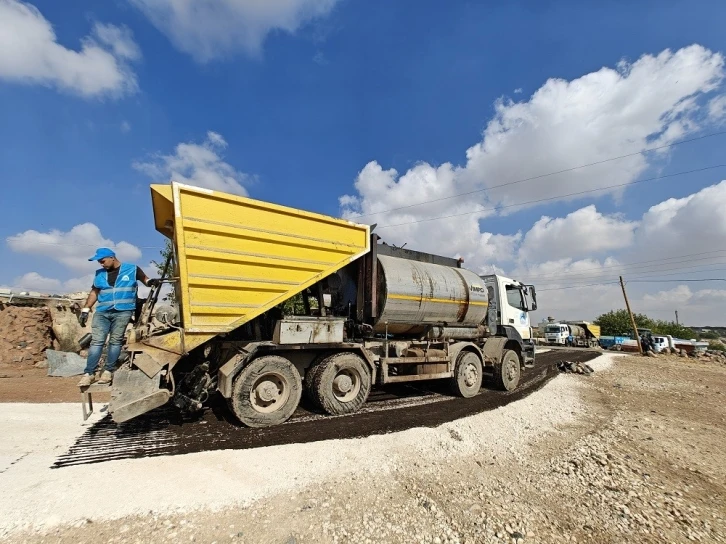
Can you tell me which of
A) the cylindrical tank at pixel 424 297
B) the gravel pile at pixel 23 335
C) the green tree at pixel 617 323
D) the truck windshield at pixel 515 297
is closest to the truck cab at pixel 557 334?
the green tree at pixel 617 323

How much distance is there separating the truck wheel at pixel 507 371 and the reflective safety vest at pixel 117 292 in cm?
820

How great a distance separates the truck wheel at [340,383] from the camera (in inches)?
231


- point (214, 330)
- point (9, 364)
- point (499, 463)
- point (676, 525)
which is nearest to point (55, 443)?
point (214, 330)

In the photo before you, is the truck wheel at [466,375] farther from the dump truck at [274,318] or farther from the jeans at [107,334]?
the jeans at [107,334]

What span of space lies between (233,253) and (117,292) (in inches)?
69.5

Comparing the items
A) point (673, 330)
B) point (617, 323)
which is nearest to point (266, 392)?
point (617, 323)

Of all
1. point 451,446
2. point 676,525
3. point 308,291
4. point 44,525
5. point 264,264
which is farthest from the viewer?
point 308,291

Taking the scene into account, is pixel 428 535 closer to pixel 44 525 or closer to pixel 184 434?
pixel 44 525

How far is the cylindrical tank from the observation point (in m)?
7.02

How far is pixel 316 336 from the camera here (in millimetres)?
5832

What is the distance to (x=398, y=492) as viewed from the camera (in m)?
3.37

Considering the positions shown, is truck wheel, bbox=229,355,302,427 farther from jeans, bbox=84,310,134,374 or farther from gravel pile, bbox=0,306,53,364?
gravel pile, bbox=0,306,53,364

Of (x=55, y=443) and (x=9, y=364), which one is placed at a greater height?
(x=9, y=364)

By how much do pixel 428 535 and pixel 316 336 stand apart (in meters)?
3.51
